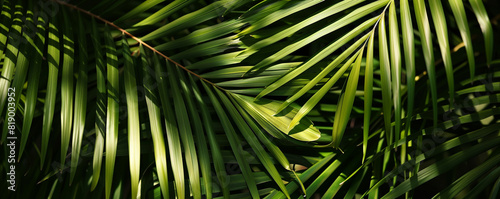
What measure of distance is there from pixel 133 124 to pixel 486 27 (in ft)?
1.65

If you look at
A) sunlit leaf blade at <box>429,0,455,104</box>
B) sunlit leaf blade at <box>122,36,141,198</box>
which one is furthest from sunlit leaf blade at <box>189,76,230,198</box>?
sunlit leaf blade at <box>429,0,455,104</box>

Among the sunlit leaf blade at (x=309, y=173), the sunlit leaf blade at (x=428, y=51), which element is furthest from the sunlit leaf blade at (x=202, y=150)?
the sunlit leaf blade at (x=428, y=51)

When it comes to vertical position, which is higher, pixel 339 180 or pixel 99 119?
pixel 99 119

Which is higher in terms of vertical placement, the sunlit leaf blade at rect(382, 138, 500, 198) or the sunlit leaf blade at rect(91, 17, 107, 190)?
the sunlit leaf blade at rect(91, 17, 107, 190)

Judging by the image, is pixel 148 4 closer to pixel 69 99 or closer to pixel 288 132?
pixel 69 99

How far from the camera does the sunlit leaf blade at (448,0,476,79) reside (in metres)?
A: 0.50

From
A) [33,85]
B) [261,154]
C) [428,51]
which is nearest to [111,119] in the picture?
[33,85]

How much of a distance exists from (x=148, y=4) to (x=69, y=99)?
0.70ft

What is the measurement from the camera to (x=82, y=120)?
618mm

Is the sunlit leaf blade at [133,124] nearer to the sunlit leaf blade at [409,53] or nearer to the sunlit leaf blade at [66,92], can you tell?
the sunlit leaf blade at [66,92]

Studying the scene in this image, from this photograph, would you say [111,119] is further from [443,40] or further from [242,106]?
[443,40]


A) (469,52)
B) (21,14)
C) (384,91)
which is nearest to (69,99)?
(21,14)

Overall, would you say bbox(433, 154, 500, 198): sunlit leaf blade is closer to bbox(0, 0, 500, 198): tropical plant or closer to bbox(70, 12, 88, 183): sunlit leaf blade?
bbox(0, 0, 500, 198): tropical plant

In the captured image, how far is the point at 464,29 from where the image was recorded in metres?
0.51
